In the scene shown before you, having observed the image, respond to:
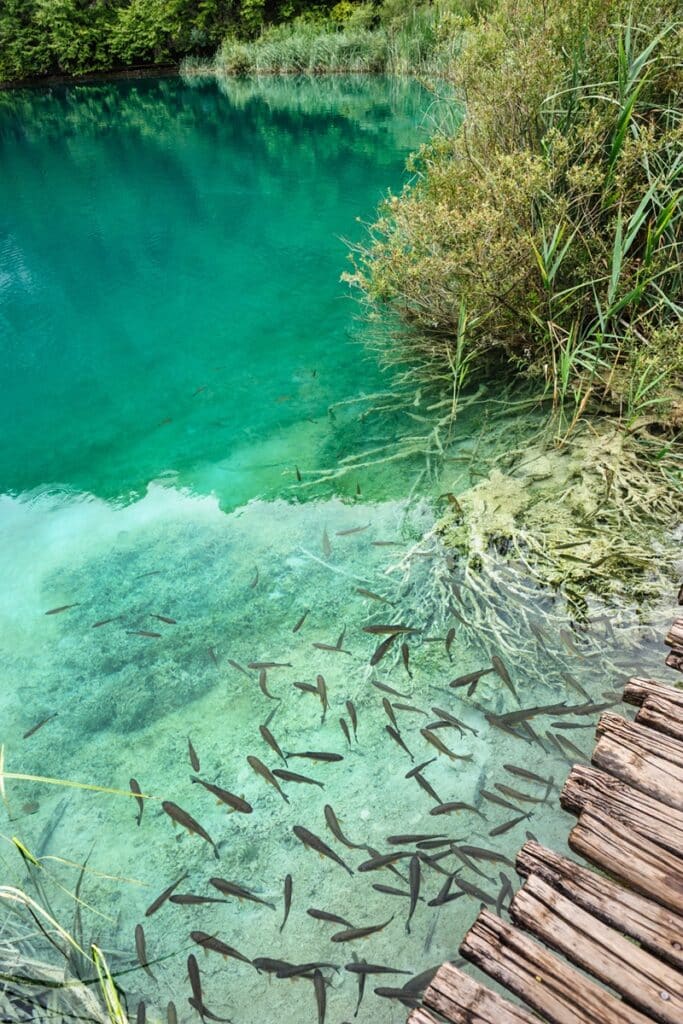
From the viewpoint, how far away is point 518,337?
4324 mm

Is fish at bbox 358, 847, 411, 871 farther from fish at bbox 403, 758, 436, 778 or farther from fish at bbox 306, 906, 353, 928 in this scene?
fish at bbox 403, 758, 436, 778

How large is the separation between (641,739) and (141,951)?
65.1 inches

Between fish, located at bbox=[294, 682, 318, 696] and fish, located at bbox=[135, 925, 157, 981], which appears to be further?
fish, located at bbox=[294, 682, 318, 696]

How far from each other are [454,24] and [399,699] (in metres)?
4.44

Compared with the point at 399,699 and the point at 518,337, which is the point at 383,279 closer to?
the point at 518,337

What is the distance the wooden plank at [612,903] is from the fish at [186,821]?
115cm

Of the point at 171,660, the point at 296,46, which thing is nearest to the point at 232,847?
the point at 171,660

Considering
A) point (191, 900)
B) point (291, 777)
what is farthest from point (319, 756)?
point (191, 900)

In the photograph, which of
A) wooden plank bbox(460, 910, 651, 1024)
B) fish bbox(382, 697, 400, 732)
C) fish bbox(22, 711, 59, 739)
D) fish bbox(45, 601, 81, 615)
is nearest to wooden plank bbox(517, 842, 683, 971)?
wooden plank bbox(460, 910, 651, 1024)

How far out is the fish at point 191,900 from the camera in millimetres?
2244

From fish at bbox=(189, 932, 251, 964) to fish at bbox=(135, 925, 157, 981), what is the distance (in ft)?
0.48

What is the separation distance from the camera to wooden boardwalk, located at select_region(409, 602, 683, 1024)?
1500mm

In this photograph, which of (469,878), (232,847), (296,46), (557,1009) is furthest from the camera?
(296,46)

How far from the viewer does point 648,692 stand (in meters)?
2.17
